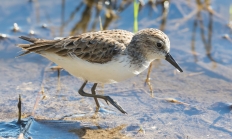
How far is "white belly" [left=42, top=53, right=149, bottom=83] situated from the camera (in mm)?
6254

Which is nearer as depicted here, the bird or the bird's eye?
the bird

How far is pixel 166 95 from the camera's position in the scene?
751cm

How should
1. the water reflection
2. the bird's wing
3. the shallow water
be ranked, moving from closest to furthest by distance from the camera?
the bird's wing < the shallow water < the water reflection

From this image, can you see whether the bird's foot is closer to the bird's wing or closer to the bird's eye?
the bird's wing

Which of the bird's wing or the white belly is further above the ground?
the bird's wing

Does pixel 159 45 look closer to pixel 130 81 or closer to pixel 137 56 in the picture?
pixel 137 56

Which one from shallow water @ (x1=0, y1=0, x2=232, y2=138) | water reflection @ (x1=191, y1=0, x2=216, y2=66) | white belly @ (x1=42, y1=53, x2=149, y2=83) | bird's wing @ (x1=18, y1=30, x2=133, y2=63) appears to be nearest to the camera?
white belly @ (x1=42, y1=53, x2=149, y2=83)

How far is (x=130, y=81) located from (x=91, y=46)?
1.57 m

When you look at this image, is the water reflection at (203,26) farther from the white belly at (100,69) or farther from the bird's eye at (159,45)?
the white belly at (100,69)

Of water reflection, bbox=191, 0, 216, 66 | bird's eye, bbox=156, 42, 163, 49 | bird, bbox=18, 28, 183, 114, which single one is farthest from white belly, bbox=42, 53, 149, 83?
water reflection, bbox=191, 0, 216, 66

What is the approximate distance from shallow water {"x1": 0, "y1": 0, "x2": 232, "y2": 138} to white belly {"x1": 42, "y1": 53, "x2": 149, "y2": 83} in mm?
675

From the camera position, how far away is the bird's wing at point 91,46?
6.38 m

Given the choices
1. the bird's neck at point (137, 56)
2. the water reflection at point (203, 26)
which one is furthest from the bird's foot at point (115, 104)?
the water reflection at point (203, 26)

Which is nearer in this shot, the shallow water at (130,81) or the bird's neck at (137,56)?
the bird's neck at (137,56)
